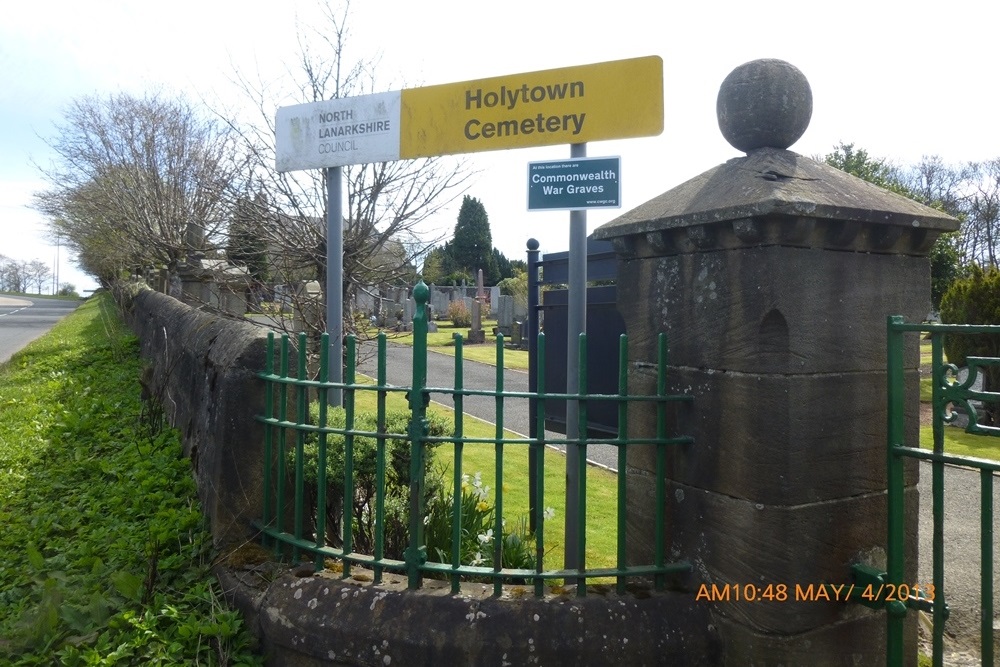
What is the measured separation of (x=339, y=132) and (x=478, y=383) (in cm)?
1067

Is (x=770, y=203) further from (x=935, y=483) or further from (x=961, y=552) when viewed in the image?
(x=961, y=552)

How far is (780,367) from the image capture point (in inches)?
106

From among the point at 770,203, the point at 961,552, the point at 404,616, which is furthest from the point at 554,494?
the point at 770,203

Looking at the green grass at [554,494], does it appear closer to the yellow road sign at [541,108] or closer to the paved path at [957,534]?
the paved path at [957,534]

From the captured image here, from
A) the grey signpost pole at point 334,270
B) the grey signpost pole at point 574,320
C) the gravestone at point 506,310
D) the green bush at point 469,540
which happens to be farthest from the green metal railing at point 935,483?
the gravestone at point 506,310

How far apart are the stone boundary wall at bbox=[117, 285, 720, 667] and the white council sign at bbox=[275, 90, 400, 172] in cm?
145

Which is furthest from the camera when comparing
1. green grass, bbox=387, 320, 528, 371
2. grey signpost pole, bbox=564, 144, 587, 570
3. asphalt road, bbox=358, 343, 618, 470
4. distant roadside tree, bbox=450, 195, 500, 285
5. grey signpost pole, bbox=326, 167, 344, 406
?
distant roadside tree, bbox=450, 195, 500, 285

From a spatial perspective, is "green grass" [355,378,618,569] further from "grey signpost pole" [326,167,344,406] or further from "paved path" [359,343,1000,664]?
"paved path" [359,343,1000,664]

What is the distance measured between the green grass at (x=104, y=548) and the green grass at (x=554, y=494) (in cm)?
140

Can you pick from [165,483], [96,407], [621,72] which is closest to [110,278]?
[96,407]

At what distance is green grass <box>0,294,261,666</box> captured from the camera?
3176 millimetres

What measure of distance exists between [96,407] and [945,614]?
6.99 m

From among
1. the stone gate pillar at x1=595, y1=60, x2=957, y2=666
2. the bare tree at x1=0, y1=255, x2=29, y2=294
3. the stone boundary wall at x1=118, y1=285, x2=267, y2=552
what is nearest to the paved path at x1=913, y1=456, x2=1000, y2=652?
the stone gate pillar at x1=595, y1=60, x2=957, y2=666
